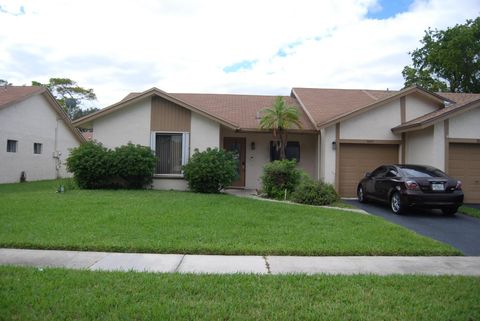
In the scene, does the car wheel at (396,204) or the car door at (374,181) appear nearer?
the car wheel at (396,204)

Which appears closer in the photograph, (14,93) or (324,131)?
(324,131)

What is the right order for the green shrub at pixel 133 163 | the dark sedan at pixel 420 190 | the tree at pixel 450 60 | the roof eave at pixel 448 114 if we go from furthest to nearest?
1. the tree at pixel 450 60
2. the green shrub at pixel 133 163
3. the roof eave at pixel 448 114
4. the dark sedan at pixel 420 190

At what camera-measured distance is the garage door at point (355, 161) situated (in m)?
14.4

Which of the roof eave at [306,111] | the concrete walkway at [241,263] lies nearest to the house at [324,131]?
the roof eave at [306,111]

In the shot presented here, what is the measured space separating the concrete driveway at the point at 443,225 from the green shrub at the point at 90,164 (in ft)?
30.7

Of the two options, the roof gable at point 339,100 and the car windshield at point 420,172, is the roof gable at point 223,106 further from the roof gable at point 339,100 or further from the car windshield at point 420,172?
the car windshield at point 420,172

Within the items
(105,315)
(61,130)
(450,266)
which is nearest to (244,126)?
(450,266)

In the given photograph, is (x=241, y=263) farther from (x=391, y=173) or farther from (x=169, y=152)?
(x=169, y=152)

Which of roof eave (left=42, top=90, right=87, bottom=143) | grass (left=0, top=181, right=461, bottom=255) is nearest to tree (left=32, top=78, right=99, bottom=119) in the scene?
roof eave (left=42, top=90, right=87, bottom=143)

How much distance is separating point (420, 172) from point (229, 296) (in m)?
8.50

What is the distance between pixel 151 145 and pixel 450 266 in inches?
462

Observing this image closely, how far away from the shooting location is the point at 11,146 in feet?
63.4

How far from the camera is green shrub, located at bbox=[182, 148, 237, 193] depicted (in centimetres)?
1344

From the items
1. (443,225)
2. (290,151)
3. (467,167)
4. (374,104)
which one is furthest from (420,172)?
(290,151)
